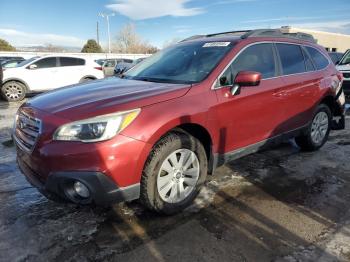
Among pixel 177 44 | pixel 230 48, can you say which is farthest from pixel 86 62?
pixel 230 48

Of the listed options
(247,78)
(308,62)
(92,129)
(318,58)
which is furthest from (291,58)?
(92,129)

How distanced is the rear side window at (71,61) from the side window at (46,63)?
290 millimetres

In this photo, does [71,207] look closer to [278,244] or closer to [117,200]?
[117,200]

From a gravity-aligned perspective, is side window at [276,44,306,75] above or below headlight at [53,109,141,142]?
above

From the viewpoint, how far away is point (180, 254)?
2738 millimetres

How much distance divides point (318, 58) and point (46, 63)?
9.82 m

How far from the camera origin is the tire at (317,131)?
5.21 metres

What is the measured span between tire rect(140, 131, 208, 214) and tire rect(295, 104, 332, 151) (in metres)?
2.36

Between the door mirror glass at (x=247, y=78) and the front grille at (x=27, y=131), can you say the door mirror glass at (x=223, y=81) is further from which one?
the front grille at (x=27, y=131)

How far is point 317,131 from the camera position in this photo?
5398 millimetres

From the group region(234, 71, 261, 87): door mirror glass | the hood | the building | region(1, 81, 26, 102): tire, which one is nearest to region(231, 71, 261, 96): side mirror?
region(234, 71, 261, 87): door mirror glass

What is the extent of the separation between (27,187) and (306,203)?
315 centimetres

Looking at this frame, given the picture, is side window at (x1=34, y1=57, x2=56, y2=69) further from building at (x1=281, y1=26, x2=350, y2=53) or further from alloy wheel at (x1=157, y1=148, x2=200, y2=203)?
building at (x1=281, y1=26, x2=350, y2=53)

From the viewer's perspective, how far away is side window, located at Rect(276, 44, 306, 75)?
15.0ft
